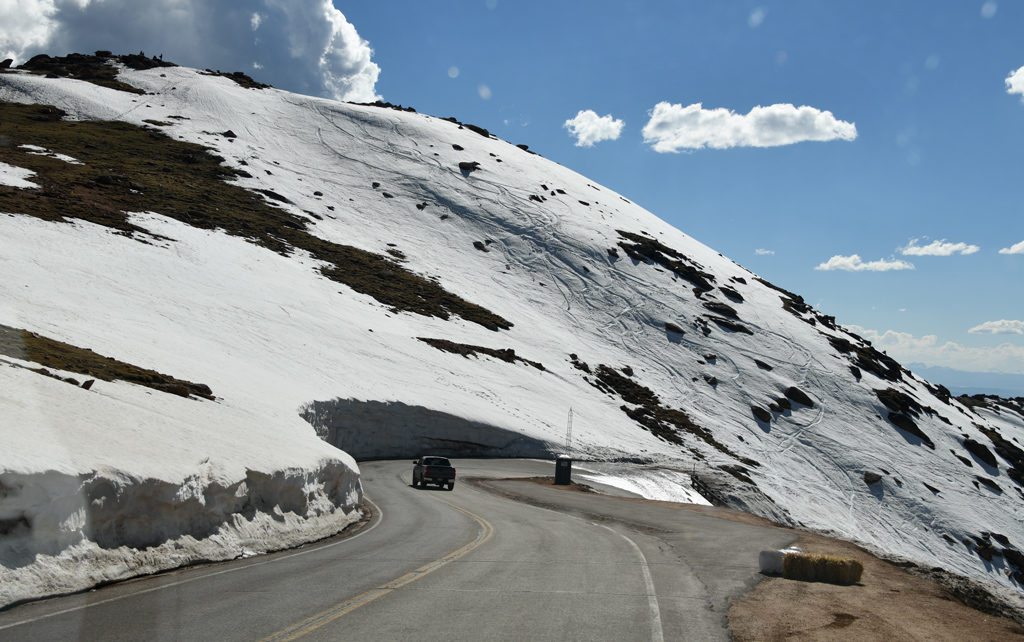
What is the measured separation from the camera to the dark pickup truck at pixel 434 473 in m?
32.1

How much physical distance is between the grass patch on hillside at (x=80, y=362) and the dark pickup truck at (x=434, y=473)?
422 inches

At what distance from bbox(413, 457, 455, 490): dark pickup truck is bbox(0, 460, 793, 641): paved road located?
11.3 meters

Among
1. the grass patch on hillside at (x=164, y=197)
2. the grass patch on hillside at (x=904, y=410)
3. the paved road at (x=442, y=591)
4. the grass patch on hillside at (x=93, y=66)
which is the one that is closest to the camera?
the paved road at (x=442, y=591)

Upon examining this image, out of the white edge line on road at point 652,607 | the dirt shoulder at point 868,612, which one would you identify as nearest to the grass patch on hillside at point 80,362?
the white edge line on road at point 652,607

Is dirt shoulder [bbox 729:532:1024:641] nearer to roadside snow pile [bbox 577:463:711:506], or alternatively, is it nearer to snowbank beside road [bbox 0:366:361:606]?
snowbank beside road [bbox 0:366:361:606]

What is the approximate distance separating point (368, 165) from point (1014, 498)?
287 ft

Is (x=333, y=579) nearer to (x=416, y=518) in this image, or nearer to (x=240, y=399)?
(x=416, y=518)

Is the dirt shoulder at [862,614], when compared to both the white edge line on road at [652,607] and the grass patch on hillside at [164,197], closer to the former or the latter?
the white edge line on road at [652,607]

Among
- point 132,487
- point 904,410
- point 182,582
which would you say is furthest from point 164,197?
point 904,410

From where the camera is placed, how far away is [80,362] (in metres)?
20.9

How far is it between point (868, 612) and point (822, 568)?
2.63m

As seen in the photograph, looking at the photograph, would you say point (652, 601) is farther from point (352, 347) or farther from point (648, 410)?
point (648, 410)

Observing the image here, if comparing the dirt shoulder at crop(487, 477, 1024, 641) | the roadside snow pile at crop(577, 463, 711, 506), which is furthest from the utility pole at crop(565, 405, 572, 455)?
the dirt shoulder at crop(487, 477, 1024, 641)

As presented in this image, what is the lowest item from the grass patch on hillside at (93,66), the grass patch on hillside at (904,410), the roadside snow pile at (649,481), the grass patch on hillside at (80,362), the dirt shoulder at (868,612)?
the roadside snow pile at (649,481)
